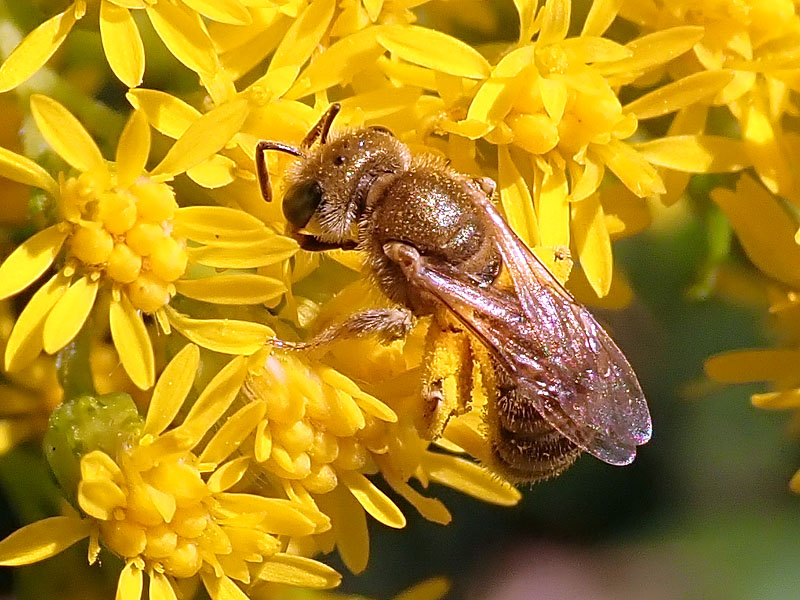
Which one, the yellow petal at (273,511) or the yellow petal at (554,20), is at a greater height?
the yellow petal at (554,20)

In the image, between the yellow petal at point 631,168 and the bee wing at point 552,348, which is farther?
the yellow petal at point 631,168

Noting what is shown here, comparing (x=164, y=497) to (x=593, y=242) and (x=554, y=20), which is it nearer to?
(x=593, y=242)

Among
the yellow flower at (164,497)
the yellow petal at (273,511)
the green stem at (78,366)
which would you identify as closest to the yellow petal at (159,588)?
the yellow flower at (164,497)

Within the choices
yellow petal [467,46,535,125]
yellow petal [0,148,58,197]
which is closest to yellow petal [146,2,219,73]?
yellow petal [0,148,58,197]

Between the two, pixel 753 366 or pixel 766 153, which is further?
pixel 753 366

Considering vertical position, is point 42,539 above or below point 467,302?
below

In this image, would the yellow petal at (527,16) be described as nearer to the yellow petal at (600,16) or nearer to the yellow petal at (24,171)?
the yellow petal at (600,16)

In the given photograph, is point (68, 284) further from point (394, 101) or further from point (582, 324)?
point (582, 324)

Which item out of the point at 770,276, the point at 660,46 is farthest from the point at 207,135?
the point at 770,276
